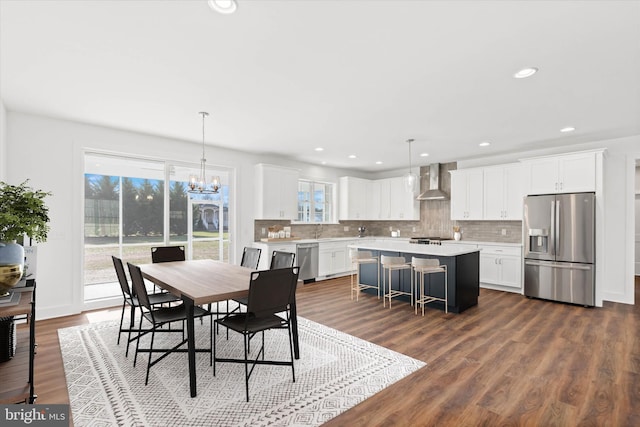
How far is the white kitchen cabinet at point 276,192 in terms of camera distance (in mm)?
6223

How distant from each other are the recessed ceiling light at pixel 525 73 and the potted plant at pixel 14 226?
385cm

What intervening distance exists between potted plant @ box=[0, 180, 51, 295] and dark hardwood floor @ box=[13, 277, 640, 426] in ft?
4.06

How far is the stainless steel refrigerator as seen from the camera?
4863 mm

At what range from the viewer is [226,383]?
259cm

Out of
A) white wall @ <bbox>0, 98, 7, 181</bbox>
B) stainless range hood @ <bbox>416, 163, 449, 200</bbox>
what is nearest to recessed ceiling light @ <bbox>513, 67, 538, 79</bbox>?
stainless range hood @ <bbox>416, 163, 449, 200</bbox>

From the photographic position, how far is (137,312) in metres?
4.39

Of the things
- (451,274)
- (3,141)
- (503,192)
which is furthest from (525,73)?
(3,141)

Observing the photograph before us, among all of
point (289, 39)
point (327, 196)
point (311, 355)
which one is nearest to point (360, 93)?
point (289, 39)

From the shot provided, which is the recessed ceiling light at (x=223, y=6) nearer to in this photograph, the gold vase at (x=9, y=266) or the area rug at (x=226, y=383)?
the gold vase at (x=9, y=266)

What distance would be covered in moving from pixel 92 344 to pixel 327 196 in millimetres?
5739

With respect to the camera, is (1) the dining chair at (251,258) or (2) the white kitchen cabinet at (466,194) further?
(2) the white kitchen cabinet at (466,194)

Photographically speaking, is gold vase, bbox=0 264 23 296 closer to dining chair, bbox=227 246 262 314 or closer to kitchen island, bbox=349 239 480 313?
dining chair, bbox=227 246 262 314

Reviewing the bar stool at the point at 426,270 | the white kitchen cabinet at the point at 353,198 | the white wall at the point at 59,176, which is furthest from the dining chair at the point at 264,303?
the white kitchen cabinet at the point at 353,198

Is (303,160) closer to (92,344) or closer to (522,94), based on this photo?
(522,94)
